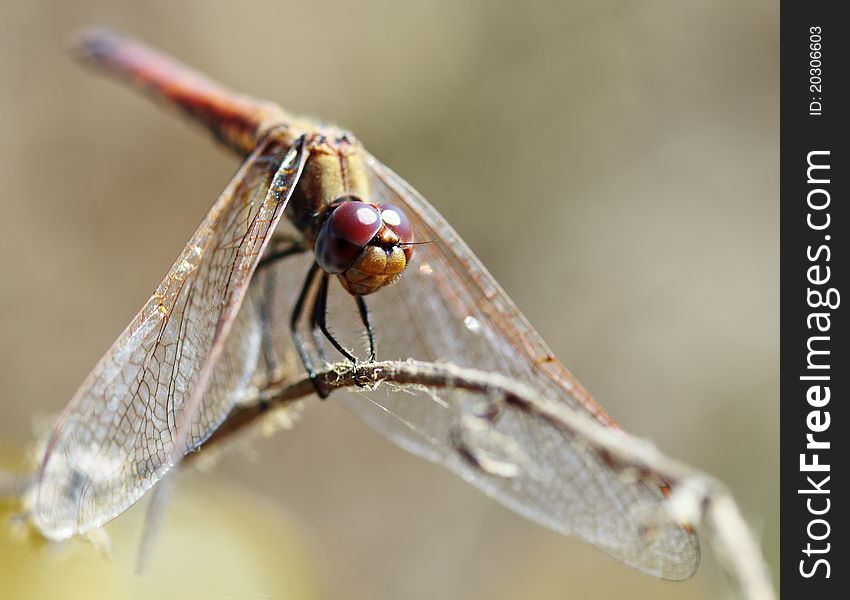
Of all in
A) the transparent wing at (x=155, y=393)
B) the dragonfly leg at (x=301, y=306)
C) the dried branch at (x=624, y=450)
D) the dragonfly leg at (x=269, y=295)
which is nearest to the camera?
the dried branch at (x=624, y=450)

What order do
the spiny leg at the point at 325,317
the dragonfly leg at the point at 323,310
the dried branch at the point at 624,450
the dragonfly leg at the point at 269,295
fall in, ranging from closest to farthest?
the dried branch at the point at 624,450 → the spiny leg at the point at 325,317 → the dragonfly leg at the point at 323,310 → the dragonfly leg at the point at 269,295

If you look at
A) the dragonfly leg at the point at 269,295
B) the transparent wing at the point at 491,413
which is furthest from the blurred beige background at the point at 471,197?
the transparent wing at the point at 491,413

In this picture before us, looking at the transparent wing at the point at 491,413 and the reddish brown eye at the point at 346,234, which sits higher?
the reddish brown eye at the point at 346,234

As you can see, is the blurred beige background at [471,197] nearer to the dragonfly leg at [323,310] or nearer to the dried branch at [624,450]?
the dragonfly leg at [323,310]

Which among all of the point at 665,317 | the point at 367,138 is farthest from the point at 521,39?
the point at 665,317
